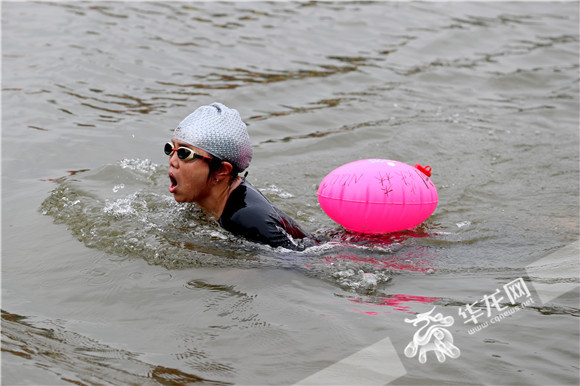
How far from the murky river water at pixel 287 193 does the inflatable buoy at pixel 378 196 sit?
261mm

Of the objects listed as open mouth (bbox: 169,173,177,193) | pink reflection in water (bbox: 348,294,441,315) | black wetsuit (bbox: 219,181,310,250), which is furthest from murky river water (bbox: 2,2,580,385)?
open mouth (bbox: 169,173,177,193)

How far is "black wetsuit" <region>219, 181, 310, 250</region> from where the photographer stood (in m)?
5.55

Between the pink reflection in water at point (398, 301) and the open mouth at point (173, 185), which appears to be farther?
the open mouth at point (173, 185)

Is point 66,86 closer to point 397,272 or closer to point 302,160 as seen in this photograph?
point 302,160

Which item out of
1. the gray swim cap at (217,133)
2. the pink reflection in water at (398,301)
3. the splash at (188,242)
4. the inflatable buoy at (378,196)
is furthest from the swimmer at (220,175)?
the pink reflection in water at (398,301)


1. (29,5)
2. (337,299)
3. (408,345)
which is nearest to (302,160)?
(337,299)

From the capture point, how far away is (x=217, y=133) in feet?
18.5

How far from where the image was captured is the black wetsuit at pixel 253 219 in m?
5.55

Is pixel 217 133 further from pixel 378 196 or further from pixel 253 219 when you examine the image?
pixel 378 196

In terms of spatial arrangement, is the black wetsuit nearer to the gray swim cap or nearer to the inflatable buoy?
the gray swim cap

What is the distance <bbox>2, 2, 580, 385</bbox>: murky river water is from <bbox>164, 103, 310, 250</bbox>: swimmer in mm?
→ 199

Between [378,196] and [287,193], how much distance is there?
2.27 m

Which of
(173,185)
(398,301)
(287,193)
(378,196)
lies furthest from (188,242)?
(287,193)

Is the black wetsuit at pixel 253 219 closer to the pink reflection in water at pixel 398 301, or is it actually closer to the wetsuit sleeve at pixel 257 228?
the wetsuit sleeve at pixel 257 228
